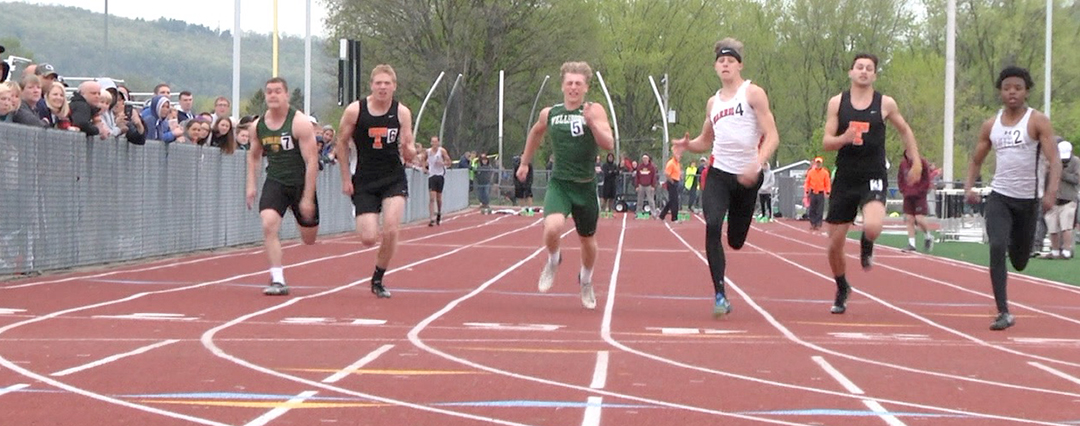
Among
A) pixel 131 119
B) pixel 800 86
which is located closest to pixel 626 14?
pixel 800 86

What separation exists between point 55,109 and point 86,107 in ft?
1.27

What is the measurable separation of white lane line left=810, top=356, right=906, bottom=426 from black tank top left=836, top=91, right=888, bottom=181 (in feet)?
10.7

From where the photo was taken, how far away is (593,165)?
12875mm

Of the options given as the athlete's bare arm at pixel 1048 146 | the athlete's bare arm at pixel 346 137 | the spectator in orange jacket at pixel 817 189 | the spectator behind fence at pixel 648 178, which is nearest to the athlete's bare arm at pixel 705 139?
the athlete's bare arm at pixel 1048 146

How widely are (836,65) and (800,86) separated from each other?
10.1 feet

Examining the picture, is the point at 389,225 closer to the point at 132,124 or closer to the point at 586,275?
the point at 586,275

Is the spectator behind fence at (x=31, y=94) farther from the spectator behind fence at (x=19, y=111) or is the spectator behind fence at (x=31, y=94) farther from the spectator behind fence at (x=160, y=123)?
the spectator behind fence at (x=160, y=123)

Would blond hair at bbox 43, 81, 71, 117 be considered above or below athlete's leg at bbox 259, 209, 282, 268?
above

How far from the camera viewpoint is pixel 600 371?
28.2 ft

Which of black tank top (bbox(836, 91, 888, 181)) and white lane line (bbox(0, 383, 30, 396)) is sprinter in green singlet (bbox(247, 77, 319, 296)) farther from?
white lane line (bbox(0, 383, 30, 396))

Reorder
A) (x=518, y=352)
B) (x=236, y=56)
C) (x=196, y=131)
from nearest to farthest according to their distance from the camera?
(x=518, y=352), (x=196, y=131), (x=236, y=56)

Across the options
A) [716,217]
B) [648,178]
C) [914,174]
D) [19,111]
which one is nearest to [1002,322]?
[914,174]

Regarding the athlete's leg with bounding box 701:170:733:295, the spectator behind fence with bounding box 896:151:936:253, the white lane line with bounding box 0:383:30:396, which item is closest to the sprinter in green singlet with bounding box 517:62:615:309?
the athlete's leg with bounding box 701:170:733:295

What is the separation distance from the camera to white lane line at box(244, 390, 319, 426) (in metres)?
6.74
